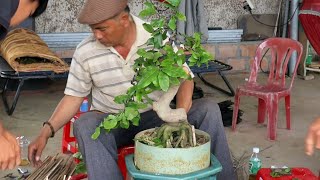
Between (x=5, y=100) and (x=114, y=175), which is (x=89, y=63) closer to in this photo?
(x=114, y=175)

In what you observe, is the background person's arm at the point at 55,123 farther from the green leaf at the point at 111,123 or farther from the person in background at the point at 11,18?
the person in background at the point at 11,18

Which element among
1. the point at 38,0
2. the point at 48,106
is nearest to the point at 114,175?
the point at 38,0

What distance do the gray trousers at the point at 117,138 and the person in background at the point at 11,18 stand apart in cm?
62

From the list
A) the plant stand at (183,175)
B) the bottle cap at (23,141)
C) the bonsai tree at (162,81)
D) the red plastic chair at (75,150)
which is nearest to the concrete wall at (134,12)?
the bottle cap at (23,141)

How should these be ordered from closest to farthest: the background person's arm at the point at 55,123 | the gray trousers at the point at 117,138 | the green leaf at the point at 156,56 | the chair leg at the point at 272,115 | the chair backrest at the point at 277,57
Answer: the green leaf at the point at 156,56
the gray trousers at the point at 117,138
the background person's arm at the point at 55,123
the chair leg at the point at 272,115
the chair backrest at the point at 277,57

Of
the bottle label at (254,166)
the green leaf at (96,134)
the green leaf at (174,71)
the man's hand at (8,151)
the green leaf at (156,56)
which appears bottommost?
the bottle label at (254,166)

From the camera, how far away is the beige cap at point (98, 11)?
2879mm

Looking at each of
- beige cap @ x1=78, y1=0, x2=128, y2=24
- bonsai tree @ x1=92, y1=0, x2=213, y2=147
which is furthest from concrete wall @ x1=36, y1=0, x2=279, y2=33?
bonsai tree @ x1=92, y1=0, x2=213, y2=147

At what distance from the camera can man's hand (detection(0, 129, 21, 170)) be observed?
216cm

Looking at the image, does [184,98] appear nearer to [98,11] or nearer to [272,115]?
[98,11]

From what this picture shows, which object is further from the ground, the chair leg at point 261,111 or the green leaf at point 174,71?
the green leaf at point 174,71

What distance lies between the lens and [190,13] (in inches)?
264

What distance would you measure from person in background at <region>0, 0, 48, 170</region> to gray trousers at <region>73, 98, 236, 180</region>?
2.02ft

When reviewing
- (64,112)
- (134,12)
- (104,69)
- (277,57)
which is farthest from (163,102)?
(134,12)
